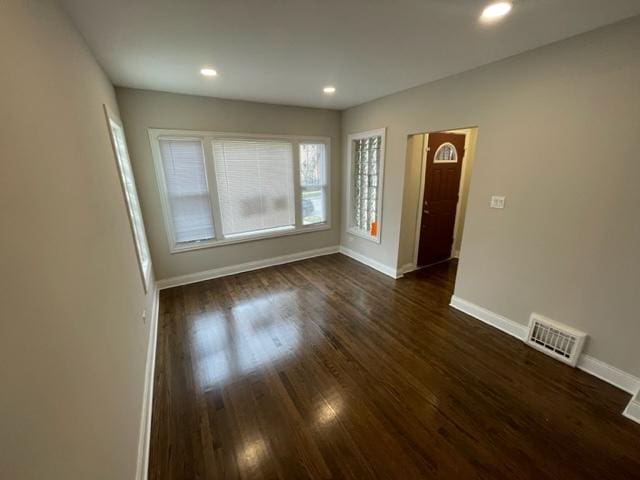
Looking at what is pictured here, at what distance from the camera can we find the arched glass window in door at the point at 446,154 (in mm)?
3810

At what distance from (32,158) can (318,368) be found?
6.98 ft

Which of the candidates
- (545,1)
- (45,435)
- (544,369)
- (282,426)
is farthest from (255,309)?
(545,1)

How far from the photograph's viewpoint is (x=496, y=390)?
1955 millimetres

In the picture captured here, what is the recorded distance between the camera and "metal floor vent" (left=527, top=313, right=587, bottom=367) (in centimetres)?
212

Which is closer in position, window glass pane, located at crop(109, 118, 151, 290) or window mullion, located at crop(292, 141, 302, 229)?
window glass pane, located at crop(109, 118, 151, 290)

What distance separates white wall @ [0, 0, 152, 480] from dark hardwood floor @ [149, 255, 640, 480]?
0.53 m

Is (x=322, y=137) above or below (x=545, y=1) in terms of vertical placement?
below

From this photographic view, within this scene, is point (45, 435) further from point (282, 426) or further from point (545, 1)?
point (545, 1)

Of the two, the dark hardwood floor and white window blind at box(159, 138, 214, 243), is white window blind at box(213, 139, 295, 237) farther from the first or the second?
the dark hardwood floor

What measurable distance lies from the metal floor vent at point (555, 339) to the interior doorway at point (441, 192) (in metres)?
1.84

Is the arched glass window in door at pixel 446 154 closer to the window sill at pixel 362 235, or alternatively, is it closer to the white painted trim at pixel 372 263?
the window sill at pixel 362 235

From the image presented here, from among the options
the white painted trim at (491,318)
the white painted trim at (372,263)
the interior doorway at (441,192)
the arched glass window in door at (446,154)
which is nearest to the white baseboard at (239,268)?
the white painted trim at (372,263)

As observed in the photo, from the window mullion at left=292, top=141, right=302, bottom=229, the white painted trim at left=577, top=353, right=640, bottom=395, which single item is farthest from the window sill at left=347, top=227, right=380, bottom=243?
the white painted trim at left=577, top=353, right=640, bottom=395

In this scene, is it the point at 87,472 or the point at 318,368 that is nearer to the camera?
the point at 87,472
